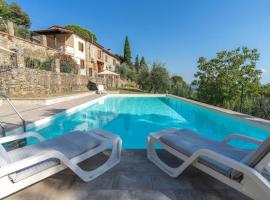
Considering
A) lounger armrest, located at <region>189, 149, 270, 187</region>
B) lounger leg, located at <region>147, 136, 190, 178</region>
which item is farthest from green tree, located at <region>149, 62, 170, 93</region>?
lounger armrest, located at <region>189, 149, 270, 187</region>

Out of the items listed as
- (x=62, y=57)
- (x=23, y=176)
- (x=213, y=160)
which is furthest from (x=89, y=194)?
(x=62, y=57)

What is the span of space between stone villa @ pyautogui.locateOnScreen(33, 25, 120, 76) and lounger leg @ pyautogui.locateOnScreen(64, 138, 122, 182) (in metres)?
15.9

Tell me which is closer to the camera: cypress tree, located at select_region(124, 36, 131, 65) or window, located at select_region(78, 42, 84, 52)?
window, located at select_region(78, 42, 84, 52)

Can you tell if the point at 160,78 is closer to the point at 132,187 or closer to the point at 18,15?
the point at 132,187

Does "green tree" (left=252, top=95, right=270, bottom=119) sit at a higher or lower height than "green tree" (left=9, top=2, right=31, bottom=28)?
lower

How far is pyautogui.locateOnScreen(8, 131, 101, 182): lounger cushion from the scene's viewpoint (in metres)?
1.88

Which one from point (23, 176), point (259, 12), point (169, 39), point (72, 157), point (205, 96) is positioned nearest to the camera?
point (23, 176)

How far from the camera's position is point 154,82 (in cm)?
2081

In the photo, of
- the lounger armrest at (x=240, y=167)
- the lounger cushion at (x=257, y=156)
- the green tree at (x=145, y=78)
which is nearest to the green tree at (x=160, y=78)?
the green tree at (x=145, y=78)

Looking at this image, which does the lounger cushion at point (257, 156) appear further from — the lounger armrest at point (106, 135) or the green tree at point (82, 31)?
the green tree at point (82, 31)

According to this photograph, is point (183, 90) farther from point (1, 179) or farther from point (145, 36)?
point (1, 179)

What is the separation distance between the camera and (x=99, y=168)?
243cm

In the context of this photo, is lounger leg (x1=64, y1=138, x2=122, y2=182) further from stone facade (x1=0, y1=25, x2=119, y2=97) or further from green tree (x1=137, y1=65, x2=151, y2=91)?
green tree (x1=137, y1=65, x2=151, y2=91)

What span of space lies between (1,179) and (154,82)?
19.7m
